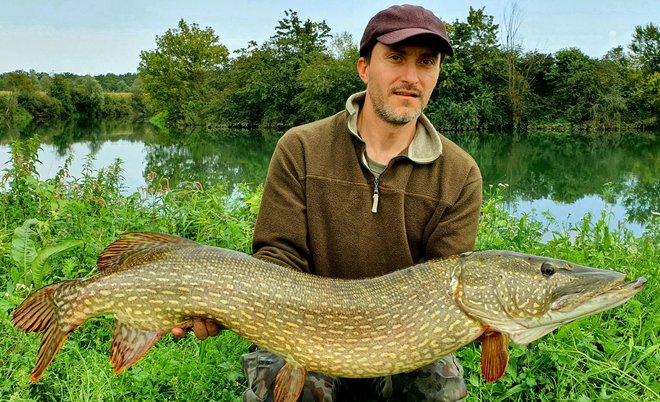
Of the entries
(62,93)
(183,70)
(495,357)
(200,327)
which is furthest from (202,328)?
(62,93)

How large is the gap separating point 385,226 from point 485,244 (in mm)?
1515

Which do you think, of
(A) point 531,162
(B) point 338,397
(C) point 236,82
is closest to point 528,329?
(B) point 338,397

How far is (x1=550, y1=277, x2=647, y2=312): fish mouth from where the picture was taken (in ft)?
5.57

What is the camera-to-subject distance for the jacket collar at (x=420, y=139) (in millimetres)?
2332

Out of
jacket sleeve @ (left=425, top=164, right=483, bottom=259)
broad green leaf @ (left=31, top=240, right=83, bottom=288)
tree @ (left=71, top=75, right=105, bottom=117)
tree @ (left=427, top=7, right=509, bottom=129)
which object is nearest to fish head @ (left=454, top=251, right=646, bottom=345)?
jacket sleeve @ (left=425, top=164, right=483, bottom=259)

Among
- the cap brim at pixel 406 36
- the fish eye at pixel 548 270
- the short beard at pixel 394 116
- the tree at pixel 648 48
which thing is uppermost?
the tree at pixel 648 48

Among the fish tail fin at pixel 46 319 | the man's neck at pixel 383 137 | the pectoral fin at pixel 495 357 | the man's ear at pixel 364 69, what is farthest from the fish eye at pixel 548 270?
the fish tail fin at pixel 46 319

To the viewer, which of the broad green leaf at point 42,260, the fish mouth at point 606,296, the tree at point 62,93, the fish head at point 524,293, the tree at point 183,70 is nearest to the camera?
the fish mouth at point 606,296

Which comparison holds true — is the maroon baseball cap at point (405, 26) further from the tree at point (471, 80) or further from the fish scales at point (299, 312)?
the tree at point (471, 80)

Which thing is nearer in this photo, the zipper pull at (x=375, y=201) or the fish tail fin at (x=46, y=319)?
the fish tail fin at (x=46, y=319)

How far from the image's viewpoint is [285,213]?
2.30m

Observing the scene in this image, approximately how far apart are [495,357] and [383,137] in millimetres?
1038

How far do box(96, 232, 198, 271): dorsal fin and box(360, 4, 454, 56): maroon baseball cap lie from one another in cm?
117

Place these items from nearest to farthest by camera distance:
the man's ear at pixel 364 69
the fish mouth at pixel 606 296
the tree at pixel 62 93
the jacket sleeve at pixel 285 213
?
the fish mouth at pixel 606 296, the jacket sleeve at pixel 285 213, the man's ear at pixel 364 69, the tree at pixel 62 93
